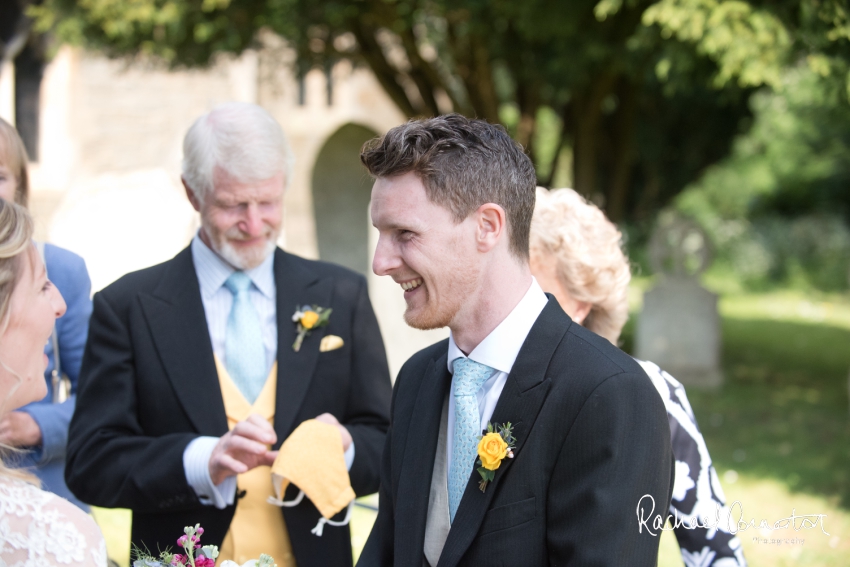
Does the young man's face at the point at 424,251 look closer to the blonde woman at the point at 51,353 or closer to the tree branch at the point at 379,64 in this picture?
the blonde woman at the point at 51,353

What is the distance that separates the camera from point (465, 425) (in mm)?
2051

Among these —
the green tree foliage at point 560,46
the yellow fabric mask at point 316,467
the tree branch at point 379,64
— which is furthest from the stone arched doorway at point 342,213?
the yellow fabric mask at point 316,467

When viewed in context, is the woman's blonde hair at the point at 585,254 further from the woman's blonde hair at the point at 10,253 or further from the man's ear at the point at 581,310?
the woman's blonde hair at the point at 10,253

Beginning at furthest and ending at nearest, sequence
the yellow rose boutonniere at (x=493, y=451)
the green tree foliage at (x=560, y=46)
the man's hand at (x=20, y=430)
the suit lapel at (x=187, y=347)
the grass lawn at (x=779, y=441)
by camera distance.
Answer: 1. the green tree foliage at (x=560, y=46)
2. the grass lawn at (x=779, y=441)
3. the man's hand at (x=20, y=430)
4. the suit lapel at (x=187, y=347)
5. the yellow rose boutonniere at (x=493, y=451)

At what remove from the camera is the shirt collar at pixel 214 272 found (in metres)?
2.99

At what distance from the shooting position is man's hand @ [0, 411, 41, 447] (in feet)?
9.57

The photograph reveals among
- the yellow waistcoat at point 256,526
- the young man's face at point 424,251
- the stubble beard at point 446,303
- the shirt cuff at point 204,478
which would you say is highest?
the young man's face at point 424,251

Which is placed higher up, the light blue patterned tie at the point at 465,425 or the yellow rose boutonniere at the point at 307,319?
the yellow rose boutonniere at the point at 307,319

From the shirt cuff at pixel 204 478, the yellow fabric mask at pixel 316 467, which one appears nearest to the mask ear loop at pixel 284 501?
the yellow fabric mask at pixel 316 467

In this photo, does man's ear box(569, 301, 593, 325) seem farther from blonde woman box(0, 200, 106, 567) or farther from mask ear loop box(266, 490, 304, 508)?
blonde woman box(0, 200, 106, 567)

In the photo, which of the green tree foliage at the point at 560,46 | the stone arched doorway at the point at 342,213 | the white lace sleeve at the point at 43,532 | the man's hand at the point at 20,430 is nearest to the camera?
the white lace sleeve at the point at 43,532

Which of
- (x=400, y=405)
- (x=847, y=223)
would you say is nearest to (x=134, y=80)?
(x=400, y=405)

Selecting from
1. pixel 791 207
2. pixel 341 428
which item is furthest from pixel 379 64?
pixel 791 207

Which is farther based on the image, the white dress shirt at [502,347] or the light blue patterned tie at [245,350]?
the light blue patterned tie at [245,350]
